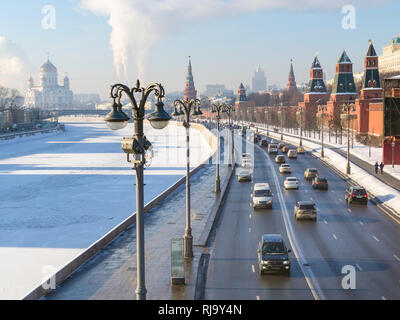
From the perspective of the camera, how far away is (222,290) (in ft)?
68.5

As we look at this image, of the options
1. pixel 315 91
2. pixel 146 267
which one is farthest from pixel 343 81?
pixel 146 267

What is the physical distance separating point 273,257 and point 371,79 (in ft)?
313

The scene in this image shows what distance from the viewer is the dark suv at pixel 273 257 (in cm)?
2264

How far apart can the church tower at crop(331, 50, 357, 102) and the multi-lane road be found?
92.0 m

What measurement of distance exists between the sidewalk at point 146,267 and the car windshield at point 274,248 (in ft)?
10.2

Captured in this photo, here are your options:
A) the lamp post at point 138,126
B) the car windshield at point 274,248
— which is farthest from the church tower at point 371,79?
the lamp post at point 138,126

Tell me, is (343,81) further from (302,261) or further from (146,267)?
(146,267)

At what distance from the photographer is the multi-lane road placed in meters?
20.8

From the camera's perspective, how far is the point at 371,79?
111 m

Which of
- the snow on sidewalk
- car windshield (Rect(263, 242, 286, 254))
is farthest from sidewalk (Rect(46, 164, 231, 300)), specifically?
the snow on sidewalk

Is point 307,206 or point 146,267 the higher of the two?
point 307,206

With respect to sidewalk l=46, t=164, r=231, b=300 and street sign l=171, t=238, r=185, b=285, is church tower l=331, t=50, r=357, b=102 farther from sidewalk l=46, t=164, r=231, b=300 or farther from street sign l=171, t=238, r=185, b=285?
street sign l=171, t=238, r=185, b=285

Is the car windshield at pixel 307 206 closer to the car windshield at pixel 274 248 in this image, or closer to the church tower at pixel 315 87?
the car windshield at pixel 274 248
